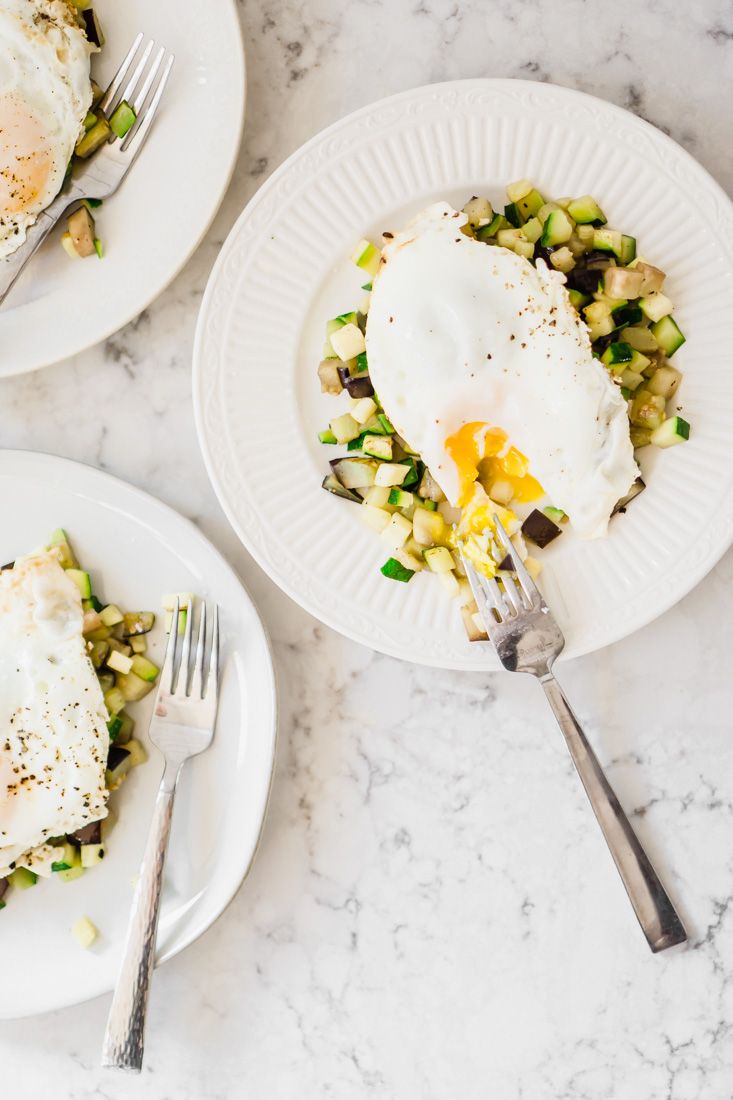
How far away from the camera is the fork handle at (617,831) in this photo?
2246mm

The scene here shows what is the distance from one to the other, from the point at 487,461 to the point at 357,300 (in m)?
0.54

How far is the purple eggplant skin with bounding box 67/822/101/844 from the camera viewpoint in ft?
7.79

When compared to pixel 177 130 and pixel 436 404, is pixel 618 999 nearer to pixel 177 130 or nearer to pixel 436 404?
pixel 436 404

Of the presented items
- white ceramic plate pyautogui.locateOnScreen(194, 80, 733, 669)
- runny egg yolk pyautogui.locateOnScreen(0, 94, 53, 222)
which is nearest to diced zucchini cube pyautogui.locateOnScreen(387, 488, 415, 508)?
white ceramic plate pyautogui.locateOnScreen(194, 80, 733, 669)

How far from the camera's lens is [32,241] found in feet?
7.67

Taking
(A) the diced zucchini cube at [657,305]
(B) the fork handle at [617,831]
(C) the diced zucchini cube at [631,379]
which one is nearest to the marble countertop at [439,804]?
(B) the fork handle at [617,831]

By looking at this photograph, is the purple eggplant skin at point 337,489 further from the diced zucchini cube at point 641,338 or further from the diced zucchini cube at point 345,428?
the diced zucchini cube at point 641,338

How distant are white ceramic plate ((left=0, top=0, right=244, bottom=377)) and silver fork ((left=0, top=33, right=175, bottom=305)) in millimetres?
25

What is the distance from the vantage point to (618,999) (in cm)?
240

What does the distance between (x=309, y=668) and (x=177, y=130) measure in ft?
4.81

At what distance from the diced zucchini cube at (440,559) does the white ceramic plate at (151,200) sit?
3.24 ft

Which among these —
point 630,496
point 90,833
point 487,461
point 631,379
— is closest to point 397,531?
point 487,461

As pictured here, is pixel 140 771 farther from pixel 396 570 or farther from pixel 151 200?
pixel 151 200

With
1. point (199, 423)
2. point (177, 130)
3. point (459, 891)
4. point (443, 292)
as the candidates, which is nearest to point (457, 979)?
point (459, 891)
